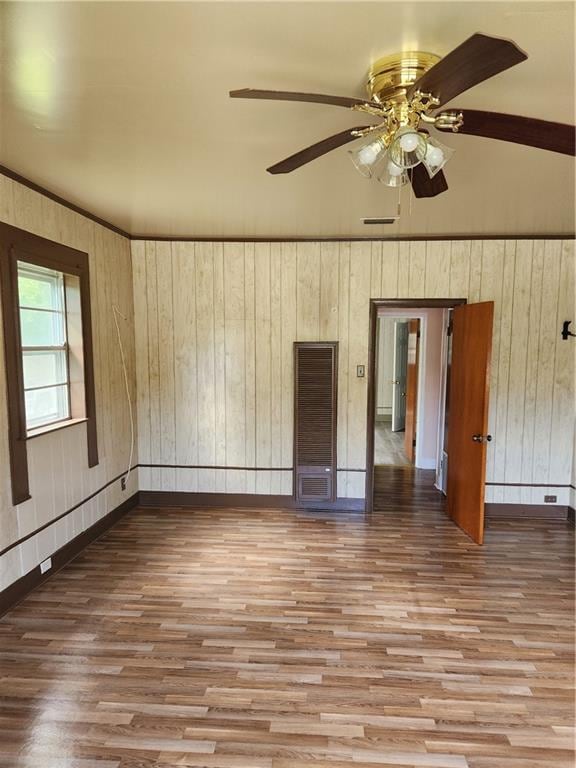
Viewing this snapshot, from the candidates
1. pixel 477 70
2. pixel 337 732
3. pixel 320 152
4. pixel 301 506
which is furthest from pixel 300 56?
pixel 301 506

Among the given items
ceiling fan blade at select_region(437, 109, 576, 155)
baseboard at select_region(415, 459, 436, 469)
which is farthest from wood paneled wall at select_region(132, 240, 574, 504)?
ceiling fan blade at select_region(437, 109, 576, 155)

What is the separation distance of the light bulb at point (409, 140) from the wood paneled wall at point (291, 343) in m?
2.85

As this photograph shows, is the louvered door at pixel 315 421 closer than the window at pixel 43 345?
No

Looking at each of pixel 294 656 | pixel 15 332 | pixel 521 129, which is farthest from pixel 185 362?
pixel 521 129

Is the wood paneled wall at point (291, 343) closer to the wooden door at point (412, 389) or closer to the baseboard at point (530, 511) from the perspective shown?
the baseboard at point (530, 511)

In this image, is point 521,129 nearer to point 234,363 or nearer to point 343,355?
point 343,355

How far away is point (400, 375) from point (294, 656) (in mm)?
6362

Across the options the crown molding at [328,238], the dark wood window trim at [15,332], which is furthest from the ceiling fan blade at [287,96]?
the crown molding at [328,238]

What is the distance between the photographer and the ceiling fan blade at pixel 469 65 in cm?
96

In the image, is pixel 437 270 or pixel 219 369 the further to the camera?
pixel 219 369

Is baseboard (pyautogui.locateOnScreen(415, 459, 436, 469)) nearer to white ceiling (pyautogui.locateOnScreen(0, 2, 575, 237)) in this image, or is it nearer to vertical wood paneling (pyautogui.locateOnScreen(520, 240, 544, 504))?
vertical wood paneling (pyautogui.locateOnScreen(520, 240, 544, 504))

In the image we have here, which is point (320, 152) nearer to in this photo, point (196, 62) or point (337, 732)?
point (196, 62)

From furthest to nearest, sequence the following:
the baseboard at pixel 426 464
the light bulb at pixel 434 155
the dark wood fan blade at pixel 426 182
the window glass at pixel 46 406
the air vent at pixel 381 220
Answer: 1. the baseboard at pixel 426 464
2. the air vent at pixel 381 220
3. the window glass at pixel 46 406
4. the dark wood fan blade at pixel 426 182
5. the light bulb at pixel 434 155

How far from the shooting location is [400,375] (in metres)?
8.12
